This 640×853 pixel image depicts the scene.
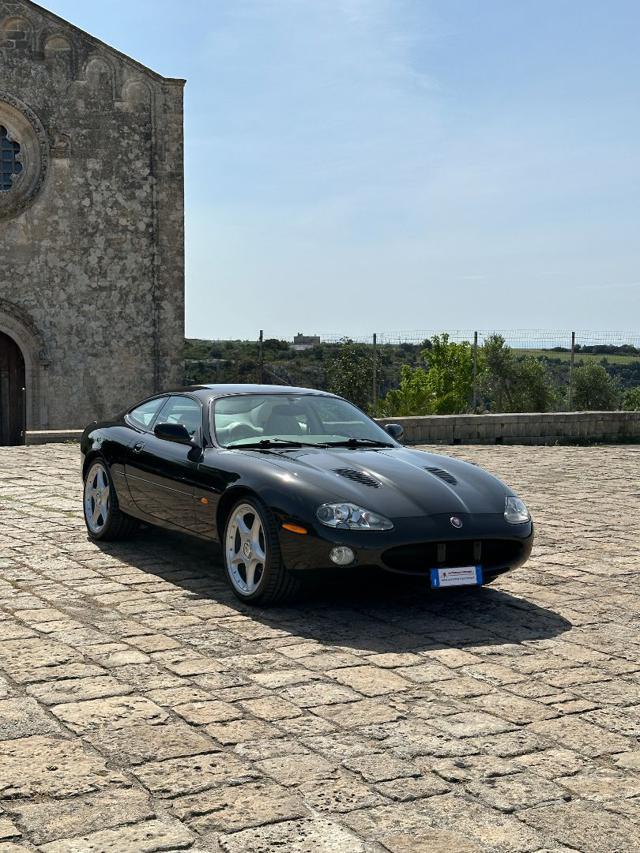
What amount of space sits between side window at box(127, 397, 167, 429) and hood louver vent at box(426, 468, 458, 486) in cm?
240

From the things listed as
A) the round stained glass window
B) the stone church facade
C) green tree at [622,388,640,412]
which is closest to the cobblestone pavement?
the stone church facade

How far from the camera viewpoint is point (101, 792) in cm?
370

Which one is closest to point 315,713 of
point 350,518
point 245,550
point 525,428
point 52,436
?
point 350,518

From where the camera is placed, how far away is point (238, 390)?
25.8 feet

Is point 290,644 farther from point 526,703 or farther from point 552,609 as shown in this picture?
point 552,609

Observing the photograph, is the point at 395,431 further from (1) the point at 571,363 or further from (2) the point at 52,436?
(1) the point at 571,363

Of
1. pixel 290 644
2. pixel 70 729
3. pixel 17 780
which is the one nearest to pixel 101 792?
pixel 17 780

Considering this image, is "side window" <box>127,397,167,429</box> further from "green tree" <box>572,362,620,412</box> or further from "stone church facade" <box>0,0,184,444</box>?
"green tree" <box>572,362,620,412</box>

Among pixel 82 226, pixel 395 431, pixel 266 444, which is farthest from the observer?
pixel 82 226

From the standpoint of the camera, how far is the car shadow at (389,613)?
5.80 metres

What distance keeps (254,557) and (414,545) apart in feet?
3.26

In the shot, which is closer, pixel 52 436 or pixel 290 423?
pixel 290 423

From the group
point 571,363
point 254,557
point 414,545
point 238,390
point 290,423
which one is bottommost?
point 254,557

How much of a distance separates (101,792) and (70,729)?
0.68 m
